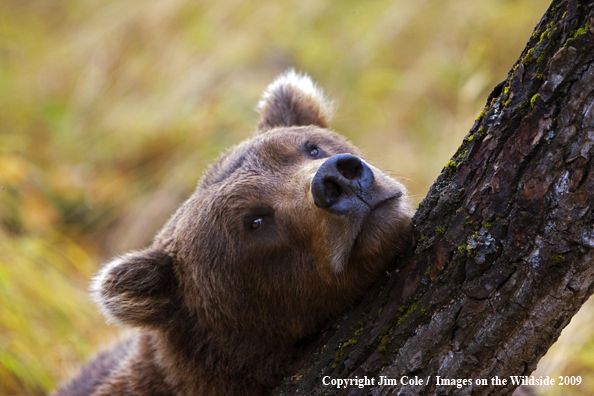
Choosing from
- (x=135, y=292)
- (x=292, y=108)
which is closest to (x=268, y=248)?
(x=135, y=292)

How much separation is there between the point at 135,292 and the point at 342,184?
63.2 inches

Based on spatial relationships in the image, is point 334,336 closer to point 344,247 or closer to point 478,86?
point 344,247

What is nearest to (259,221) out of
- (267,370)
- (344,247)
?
(344,247)

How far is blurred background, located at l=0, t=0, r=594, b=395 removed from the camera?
7727mm

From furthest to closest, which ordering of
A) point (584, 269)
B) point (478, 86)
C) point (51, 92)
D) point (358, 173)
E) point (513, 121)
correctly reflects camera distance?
point (51, 92), point (478, 86), point (358, 173), point (513, 121), point (584, 269)

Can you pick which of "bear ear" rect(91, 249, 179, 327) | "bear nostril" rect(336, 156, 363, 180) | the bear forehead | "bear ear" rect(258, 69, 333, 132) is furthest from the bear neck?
"bear ear" rect(258, 69, 333, 132)

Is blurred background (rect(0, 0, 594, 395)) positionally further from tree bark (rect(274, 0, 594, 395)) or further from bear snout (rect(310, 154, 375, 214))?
tree bark (rect(274, 0, 594, 395))

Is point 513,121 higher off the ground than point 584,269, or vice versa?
point 513,121

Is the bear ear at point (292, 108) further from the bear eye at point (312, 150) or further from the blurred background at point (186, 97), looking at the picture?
the blurred background at point (186, 97)

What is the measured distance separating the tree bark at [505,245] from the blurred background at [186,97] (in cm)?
426

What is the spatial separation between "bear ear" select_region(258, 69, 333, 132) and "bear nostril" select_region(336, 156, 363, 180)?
173 cm

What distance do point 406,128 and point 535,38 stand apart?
20.2 feet

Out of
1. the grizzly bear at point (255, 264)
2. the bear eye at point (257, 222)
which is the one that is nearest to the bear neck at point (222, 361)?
the grizzly bear at point (255, 264)

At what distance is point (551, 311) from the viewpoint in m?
2.40
